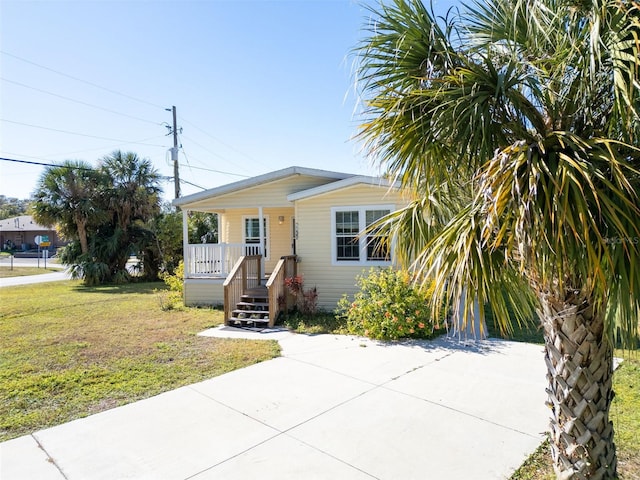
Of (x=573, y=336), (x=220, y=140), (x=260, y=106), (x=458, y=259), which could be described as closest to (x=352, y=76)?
(x=458, y=259)

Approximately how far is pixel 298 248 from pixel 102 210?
13.2 meters

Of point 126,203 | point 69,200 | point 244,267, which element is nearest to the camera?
point 244,267

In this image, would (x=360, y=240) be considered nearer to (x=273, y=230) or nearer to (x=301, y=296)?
(x=301, y=296)

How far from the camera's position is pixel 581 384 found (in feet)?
8.52

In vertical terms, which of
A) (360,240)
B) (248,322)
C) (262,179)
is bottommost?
(248,322)

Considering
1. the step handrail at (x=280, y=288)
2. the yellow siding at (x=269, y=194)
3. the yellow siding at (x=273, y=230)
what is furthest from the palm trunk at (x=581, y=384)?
the yellow siding at (x=273, y=230)

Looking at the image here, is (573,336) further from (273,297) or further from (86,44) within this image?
(86,44)

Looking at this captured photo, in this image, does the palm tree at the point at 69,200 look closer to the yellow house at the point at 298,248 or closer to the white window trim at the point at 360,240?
the yellow house at the point at 298,248

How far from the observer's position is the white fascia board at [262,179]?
10836 millimetres

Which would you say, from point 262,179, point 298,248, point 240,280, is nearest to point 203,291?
point 240,280

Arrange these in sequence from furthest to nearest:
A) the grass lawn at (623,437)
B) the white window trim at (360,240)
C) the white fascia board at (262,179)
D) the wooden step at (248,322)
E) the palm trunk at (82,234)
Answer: the palm trunk at (82,234), the white fascia board at (262,179), the white window trim at (360,240), the wooden step at (248,322), the grass lawn at (623,437)

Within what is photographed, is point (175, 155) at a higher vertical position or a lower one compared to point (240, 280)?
higher

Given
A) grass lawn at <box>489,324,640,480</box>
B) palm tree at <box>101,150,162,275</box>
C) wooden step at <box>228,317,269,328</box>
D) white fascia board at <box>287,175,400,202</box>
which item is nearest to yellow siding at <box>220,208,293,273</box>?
white fascia board at <box>287,175,400,202</box>

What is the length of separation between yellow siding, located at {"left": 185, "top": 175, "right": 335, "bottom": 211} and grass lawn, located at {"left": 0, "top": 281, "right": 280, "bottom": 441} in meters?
3.46
